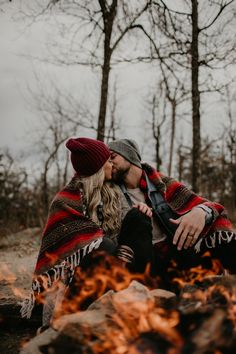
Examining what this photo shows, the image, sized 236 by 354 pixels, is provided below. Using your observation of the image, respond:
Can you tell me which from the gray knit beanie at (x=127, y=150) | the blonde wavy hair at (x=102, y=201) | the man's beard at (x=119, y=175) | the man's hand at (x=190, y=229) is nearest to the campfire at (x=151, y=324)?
the man's hand at (x=190, y=229)

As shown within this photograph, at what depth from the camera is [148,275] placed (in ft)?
8.50

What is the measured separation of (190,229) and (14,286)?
3089mm

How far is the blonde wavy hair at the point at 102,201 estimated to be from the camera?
297cm

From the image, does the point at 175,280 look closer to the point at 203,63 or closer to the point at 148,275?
the point at 148,275

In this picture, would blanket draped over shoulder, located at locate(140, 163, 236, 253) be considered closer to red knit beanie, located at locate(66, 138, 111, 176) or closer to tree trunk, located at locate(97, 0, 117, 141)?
red knit beanie, located at locate(66, 138, 111, 176)

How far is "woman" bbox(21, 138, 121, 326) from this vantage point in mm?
2654

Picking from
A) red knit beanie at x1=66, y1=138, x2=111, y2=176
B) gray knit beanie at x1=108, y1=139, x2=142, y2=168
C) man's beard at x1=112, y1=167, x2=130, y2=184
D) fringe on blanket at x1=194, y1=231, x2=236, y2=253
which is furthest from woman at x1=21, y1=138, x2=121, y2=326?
fringe on blanket at x1=194, y1=231, x2=236, y2=253

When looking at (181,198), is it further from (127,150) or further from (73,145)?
(73,145)

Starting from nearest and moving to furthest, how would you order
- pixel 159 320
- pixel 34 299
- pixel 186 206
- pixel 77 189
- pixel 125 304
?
pixel 159 320 → pixel 125 304 → pixel 34 299 → pixel 77 189 → pixel 186 206

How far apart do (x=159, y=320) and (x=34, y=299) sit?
4.07ft

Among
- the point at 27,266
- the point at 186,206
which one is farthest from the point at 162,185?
the point at 27,266

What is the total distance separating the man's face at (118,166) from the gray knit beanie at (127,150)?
0.04 meters

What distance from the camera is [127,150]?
3.40 metres

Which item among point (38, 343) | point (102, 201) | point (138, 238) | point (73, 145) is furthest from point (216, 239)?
point (38, 343)
